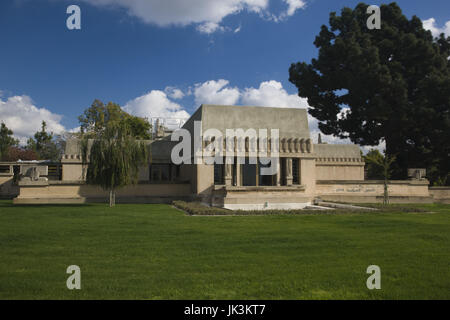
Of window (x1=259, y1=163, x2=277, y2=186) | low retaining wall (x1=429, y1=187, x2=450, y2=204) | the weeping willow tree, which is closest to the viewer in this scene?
the weeping willow tree

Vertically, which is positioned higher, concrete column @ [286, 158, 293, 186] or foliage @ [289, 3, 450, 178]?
foliage @ [289, 3, 450, 178]

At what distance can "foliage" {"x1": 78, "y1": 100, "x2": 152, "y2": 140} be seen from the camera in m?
45.6

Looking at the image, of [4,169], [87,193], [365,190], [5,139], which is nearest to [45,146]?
[5,139]

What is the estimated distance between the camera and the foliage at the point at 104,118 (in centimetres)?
4562

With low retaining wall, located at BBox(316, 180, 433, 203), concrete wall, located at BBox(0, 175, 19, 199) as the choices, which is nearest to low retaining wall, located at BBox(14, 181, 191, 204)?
concrete wall, located at BBox(0, 175, 19, 199)

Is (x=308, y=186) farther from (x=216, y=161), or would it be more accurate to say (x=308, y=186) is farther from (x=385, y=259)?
(x=385, y=259)

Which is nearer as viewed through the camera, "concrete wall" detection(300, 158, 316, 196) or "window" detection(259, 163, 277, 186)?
"window" detection(259, 163, 277, 186)

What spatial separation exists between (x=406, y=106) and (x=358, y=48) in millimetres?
6862

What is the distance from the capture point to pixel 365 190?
92.5ft

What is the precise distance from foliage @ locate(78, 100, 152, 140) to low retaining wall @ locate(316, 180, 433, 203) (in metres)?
26.9

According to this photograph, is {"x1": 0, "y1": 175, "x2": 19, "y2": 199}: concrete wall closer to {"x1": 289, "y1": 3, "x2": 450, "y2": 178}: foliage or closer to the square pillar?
the square pillar

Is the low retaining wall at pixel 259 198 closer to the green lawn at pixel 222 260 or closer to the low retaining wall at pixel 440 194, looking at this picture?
the green lawn at pixel 222 260

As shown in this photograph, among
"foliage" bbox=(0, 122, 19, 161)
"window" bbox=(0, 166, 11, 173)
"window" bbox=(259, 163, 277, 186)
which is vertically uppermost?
"foliage" bbox=(0, 122, 19, 161)

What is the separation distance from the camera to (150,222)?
510 inches
